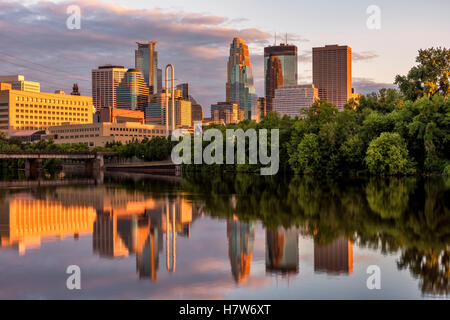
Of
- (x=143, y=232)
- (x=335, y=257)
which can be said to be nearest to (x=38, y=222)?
(x=143, y=232)

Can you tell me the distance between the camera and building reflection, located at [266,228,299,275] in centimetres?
1860

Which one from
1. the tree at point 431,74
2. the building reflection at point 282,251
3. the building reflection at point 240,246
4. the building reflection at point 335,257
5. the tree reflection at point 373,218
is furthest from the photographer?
the tree at point 431,74

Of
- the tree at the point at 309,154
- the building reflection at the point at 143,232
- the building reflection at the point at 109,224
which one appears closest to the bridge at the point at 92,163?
the tree at the point at 309,154

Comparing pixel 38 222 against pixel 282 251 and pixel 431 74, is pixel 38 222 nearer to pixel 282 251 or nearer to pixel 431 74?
pixel 282 251

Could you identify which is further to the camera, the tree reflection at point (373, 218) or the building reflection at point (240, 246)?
the tree reflection at point (373, 218)

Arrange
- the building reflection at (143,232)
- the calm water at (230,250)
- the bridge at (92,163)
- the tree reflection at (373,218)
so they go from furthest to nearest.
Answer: the bridge at (92,163)
the building reflection at (143,232)
the tree reflection at (373,218)
the calm water at (230,250)

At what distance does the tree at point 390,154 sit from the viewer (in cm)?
7269

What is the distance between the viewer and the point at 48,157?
432ft

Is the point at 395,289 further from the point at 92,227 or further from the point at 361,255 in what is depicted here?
the point at 92,227

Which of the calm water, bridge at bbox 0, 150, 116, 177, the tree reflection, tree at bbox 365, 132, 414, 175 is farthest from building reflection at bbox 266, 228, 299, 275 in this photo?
bridge at bbox 0, 150, 116, 177

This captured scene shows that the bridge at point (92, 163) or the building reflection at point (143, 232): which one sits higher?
the bridge at point (92, 163)

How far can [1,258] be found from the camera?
66.9ft

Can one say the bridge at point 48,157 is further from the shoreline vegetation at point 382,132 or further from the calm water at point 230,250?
the calm water at point 230,250

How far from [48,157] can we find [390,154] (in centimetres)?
8957
